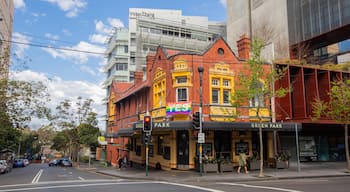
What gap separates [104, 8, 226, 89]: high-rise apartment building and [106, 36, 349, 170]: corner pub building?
4013 centimetres

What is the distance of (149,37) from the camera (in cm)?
6938

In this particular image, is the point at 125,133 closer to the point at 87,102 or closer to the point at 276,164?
the point at 276,164

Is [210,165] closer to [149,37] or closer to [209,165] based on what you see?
[209,165]

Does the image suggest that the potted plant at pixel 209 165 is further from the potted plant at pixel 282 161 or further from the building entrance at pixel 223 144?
the potted plant at pixel 282 161

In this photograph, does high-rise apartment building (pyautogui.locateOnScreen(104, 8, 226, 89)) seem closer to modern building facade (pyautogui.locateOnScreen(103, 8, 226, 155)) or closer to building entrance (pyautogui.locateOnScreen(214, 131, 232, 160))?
modern building facade (pyautogui.locateOnScreen(103, 8, 226, 155))

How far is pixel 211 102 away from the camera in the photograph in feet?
76.3

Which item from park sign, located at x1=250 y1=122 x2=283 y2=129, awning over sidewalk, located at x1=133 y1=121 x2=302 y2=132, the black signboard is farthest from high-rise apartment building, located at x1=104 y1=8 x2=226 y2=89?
park sign, located at x1=250 y1=122 x2=283 y2=129

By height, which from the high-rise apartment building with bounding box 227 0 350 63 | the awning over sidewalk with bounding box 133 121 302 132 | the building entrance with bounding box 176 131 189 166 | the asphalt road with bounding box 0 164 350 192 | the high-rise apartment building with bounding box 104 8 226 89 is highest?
the high-rise apartment building with bounding box 104 8 226 89

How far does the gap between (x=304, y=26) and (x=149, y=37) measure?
112ft

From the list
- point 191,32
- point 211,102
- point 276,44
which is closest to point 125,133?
point 211,102

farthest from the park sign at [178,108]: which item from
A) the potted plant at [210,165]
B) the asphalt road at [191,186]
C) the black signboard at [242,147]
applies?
the asphalt road at [191,186]

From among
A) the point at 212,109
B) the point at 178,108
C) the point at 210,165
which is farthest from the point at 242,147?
the point at 178,108

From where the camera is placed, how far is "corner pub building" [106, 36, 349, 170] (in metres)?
22.2

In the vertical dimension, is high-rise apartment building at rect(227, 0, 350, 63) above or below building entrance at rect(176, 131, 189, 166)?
above
